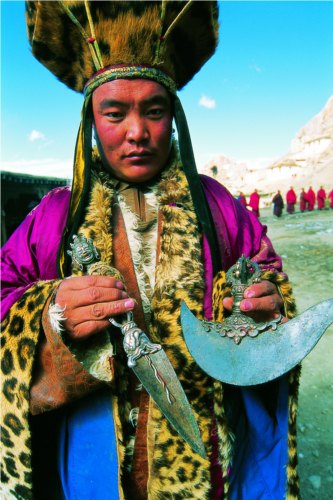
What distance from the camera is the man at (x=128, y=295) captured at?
109cm

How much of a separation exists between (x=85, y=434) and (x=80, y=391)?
241mm

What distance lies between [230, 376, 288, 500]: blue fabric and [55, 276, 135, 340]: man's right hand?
598 mm

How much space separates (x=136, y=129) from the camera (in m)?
1.15

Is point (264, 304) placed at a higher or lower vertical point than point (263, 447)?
higher

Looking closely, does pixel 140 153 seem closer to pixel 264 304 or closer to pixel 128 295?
pixel 128 295

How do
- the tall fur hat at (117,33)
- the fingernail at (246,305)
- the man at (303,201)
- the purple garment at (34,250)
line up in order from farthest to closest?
the man at (303,201) < the purple garment at (34,250) < the tall fur hat at (117,33) < the fingernail at (246,305)

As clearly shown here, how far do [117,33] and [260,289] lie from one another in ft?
3.20

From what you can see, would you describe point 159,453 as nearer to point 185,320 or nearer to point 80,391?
point 80,391

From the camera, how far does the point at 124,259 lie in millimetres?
1240

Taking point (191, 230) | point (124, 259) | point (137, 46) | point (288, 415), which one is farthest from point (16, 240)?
point (288, 415)

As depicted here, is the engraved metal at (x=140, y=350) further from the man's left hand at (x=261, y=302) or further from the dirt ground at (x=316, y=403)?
the dirt ground at (x=316, y=403)

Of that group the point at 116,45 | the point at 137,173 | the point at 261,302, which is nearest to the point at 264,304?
the point at 261,302

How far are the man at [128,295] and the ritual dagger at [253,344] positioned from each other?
0.37 feet

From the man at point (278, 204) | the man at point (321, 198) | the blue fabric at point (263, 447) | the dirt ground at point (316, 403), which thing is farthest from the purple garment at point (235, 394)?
the man at point (321, 198)
